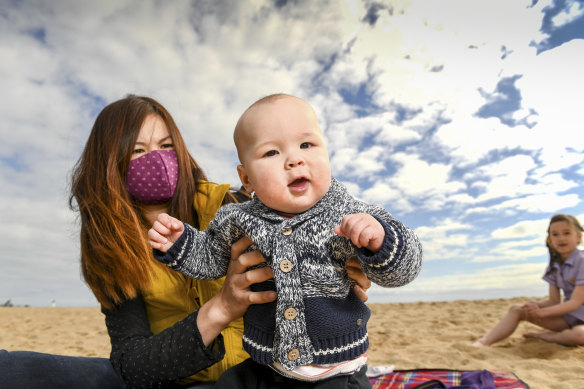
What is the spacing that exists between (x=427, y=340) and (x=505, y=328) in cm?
109

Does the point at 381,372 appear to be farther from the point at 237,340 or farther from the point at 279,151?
the point at 279,151

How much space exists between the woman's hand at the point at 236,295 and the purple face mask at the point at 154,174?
2.23 feet

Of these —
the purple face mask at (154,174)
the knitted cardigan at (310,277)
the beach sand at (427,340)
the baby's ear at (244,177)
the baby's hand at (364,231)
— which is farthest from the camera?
the beach sand at (427,340)

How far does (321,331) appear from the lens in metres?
1.79

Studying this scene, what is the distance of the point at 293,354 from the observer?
1744 millimetres

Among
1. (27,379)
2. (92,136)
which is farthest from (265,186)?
(27,379)

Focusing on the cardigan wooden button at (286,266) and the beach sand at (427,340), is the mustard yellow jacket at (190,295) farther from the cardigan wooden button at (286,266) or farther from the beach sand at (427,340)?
the beach sand at (427,340)

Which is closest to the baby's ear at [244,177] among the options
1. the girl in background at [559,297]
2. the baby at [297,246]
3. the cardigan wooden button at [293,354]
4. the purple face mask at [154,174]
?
the baby at [297,246]

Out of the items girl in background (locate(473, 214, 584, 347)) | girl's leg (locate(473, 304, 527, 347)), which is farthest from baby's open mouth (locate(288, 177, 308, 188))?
girl's leg (locate(473, 304, 527, 347))

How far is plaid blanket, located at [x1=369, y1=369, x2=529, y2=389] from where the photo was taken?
301cm

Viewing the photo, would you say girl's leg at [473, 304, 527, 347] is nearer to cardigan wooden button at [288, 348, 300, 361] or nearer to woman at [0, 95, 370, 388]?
woman at [0, 95, 370, 388]

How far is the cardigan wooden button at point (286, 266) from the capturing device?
1776mm

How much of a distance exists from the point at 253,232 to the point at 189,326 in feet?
1.98

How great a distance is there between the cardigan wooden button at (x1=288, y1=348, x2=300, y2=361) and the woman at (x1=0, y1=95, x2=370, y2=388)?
1.57 ft
